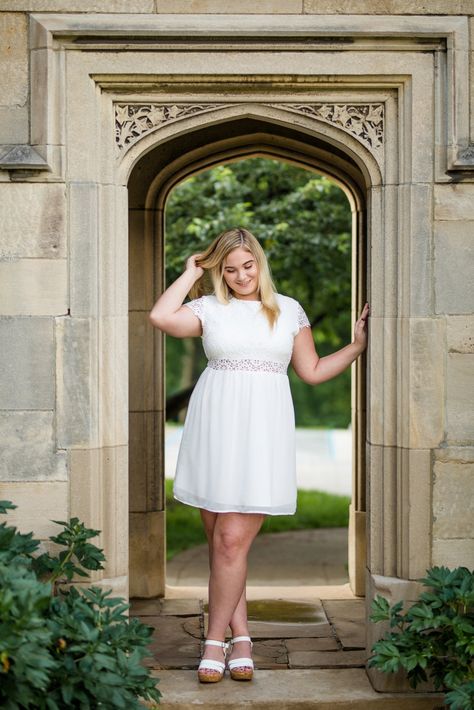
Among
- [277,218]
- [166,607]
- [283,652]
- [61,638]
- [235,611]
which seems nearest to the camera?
[61,638]

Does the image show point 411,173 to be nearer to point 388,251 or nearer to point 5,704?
point 388,251

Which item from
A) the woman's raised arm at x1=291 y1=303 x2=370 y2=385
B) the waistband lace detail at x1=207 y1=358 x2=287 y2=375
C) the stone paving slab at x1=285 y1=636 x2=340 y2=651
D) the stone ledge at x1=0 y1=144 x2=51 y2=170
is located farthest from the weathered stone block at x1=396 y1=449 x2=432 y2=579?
the stone ledge at x1=0 y1=144 x2=51 y2=170

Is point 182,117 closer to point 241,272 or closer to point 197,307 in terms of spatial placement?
point 241,272

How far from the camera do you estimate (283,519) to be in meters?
11.2

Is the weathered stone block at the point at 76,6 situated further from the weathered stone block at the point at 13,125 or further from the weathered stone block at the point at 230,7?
the weathered stone block at the point at 13,125

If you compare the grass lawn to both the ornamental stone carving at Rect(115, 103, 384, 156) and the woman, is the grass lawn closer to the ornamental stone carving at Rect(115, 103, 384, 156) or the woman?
the woman

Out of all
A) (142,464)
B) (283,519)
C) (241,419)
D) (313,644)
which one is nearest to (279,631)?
(313,644)

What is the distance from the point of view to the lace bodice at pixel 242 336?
443 cm

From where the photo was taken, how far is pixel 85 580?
4.50 m

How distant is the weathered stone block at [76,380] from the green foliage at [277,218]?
4020mm

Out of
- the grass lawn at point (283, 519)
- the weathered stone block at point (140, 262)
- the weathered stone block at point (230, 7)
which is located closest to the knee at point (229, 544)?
the weathered stone block at point (140, 262)

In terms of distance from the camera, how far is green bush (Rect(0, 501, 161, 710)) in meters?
3.38

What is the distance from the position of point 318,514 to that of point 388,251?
733 cm

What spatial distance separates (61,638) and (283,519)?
756cm
